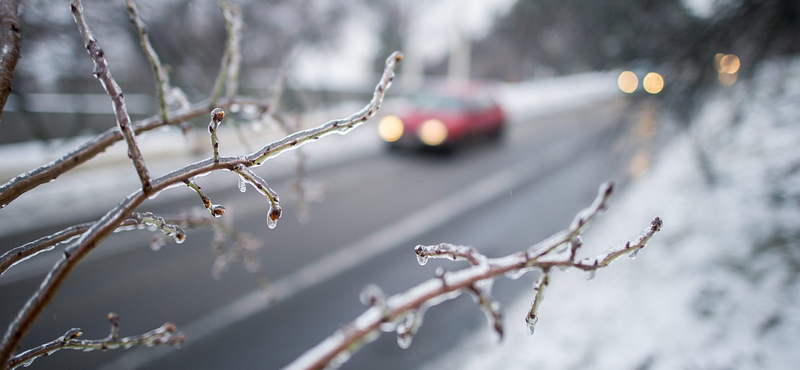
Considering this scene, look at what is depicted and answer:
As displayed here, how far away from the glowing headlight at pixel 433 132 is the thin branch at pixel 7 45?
10349 millimetres

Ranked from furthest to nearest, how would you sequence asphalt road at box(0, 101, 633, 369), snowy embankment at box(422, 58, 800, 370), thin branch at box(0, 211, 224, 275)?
asphalt road at box(0, 101, 633, 369) → snowy embankment at box(422, 58, 800, 370) → thin branch at box(0, 211, 224, 275)

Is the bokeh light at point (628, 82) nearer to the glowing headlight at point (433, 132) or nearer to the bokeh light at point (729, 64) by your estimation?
the bokeh light at point (729, 64)

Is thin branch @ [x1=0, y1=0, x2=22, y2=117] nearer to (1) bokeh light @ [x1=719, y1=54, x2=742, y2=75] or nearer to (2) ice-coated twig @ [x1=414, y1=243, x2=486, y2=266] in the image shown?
(2) ice-coated twig @ [x1=414, y1=243, x2=486, y2=266]

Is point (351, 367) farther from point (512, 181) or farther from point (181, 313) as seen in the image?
point (512, 181)

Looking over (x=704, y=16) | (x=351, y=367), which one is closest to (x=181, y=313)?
(x=351, y=367)

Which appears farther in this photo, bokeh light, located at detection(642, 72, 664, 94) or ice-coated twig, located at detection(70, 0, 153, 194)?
bokeh light, located at detection(642, 72, 664, 94)

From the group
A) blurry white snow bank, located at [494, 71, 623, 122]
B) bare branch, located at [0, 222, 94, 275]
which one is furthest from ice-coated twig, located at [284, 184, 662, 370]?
blurry white snow bank, located at [494, 71, 623, 122]

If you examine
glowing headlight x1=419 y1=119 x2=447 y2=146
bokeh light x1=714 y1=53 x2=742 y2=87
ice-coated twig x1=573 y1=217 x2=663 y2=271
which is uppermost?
glowing headlight x1=419 y1=119 x2=447 y2=146

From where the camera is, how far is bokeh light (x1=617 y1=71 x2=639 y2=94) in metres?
5.56

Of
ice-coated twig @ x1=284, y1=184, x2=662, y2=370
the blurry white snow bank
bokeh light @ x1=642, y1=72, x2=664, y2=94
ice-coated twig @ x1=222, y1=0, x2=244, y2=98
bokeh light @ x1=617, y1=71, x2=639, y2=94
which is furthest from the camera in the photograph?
the blurry white snow bank

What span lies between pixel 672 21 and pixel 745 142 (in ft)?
8.38

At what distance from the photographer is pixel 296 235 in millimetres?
6801

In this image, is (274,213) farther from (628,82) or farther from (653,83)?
(653,83)

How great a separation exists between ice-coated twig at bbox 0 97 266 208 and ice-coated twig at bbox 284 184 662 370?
84cm
